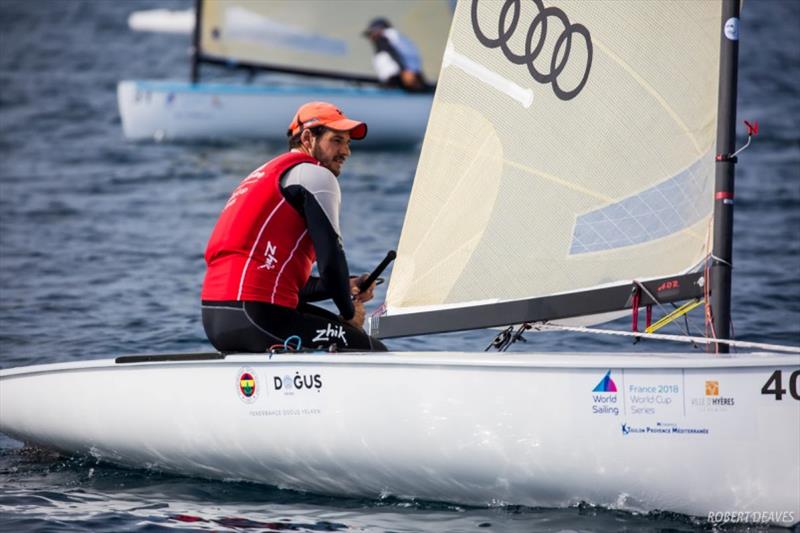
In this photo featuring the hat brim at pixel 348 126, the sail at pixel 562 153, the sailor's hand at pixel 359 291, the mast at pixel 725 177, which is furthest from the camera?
the sailor's hand at pixel 359 291

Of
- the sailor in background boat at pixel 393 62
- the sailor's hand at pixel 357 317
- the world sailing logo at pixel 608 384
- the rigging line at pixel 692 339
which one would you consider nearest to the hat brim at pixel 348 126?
the sailor's hand at pixel 357 317

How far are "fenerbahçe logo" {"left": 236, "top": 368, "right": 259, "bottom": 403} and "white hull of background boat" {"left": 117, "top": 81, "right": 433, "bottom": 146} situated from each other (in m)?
9.01

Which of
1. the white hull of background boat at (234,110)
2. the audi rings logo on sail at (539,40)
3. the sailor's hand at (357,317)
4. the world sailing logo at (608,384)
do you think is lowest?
the world sailing logo at (608,384)

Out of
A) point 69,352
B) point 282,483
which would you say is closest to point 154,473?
point 282,483

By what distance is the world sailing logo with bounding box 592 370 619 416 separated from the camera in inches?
153

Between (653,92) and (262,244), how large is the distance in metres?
1.31

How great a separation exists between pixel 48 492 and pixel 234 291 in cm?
94

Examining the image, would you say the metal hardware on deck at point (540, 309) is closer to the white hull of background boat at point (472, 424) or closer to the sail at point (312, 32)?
the white hull of background boat at point (472, 424)

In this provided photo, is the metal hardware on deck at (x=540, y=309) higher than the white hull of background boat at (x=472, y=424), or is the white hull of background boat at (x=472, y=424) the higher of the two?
the metal hardware on deck at (x=540, y=309)

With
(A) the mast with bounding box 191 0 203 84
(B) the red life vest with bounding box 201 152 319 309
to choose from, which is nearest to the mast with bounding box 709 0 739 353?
(B) the red life vest with bounding box 201 152 319 309

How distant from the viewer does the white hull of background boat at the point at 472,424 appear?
3803 mm

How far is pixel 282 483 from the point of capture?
14.7ft

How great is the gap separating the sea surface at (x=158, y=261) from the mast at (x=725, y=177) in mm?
658

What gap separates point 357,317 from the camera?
458 centimetres
